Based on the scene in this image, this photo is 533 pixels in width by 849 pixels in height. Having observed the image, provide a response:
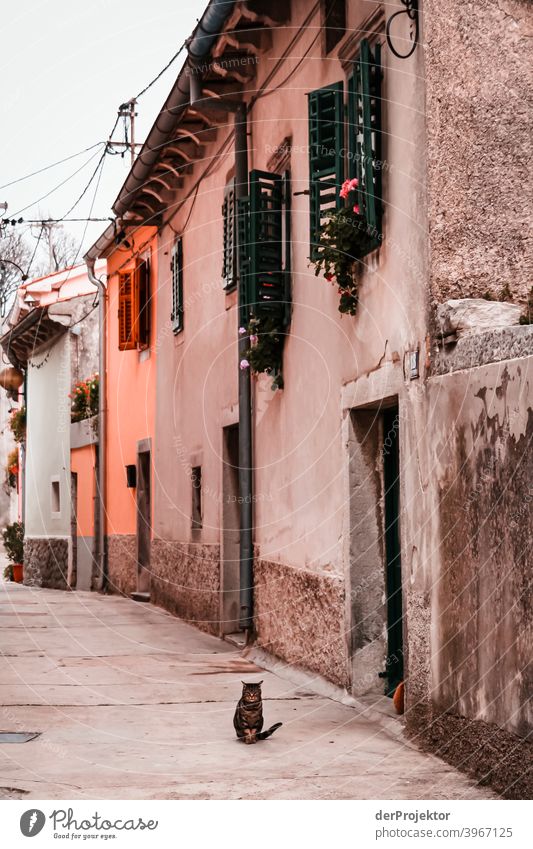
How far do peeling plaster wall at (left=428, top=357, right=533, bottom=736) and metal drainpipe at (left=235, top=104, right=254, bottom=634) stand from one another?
4.72 meters

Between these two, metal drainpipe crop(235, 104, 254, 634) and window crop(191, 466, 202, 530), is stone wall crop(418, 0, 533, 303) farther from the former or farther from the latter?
window crop(191, 466, 202, 530)

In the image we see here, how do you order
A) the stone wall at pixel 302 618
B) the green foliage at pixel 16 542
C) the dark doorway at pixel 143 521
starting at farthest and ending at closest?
the green foliage at pixel 16 542 < the dark doorway at pixel 143 521 < the stone wall at pixel 302 618

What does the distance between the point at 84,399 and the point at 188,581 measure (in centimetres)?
843

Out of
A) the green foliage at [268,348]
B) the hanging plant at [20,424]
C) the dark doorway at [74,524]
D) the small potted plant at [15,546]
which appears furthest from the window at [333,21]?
the hanging plant at [20,424]

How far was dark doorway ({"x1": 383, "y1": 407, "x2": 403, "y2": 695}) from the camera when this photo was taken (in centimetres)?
803

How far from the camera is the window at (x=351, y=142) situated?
7602 mm

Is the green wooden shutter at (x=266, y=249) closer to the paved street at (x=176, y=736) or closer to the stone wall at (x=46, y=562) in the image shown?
the paved street at (x=176, y=736)

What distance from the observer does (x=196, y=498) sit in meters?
14.2

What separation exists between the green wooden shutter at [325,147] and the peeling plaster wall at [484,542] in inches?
86.9

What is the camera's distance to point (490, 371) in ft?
19.4

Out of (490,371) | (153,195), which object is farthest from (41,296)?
(490,371)

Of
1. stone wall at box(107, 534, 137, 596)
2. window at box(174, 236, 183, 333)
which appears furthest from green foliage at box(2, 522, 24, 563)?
window at box(174, 236, 183, 333)

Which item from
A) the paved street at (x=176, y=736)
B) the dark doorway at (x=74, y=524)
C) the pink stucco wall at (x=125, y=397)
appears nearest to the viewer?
the paved street at (x=176, y=736)

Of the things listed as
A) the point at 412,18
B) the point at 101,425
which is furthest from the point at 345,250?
the point at 101,425
